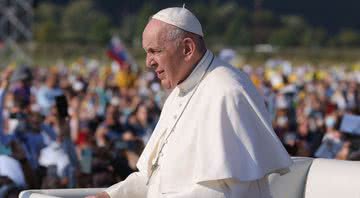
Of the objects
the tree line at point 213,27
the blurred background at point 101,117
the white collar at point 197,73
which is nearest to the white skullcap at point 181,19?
the white collar at point 197,73

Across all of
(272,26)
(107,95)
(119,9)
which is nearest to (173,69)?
(107,95)

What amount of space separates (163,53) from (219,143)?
50 cm

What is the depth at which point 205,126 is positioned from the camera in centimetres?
520

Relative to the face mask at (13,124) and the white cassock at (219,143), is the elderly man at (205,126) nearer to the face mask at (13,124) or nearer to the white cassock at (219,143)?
the white cassock at (219,143)

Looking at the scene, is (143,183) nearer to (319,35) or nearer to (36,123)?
(36,123)

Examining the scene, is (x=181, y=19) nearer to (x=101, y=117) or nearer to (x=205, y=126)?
(x=205, y=126)

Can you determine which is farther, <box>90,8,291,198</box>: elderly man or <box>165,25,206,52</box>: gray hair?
<box>165,25,206,52</box>: gray hair

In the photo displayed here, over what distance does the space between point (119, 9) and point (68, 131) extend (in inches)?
4622

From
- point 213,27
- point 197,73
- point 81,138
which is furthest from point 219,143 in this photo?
point 213,27

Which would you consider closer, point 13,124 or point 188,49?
point 188,49

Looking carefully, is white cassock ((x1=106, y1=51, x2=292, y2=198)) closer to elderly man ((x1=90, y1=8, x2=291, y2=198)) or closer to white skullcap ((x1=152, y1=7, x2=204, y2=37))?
elderly man ((x1=90, y1=8, x2=291, y2=198))

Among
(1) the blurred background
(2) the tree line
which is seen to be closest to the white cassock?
(1) the blurred background

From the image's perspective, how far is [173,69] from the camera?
17.3 ft

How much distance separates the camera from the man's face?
523 cm
